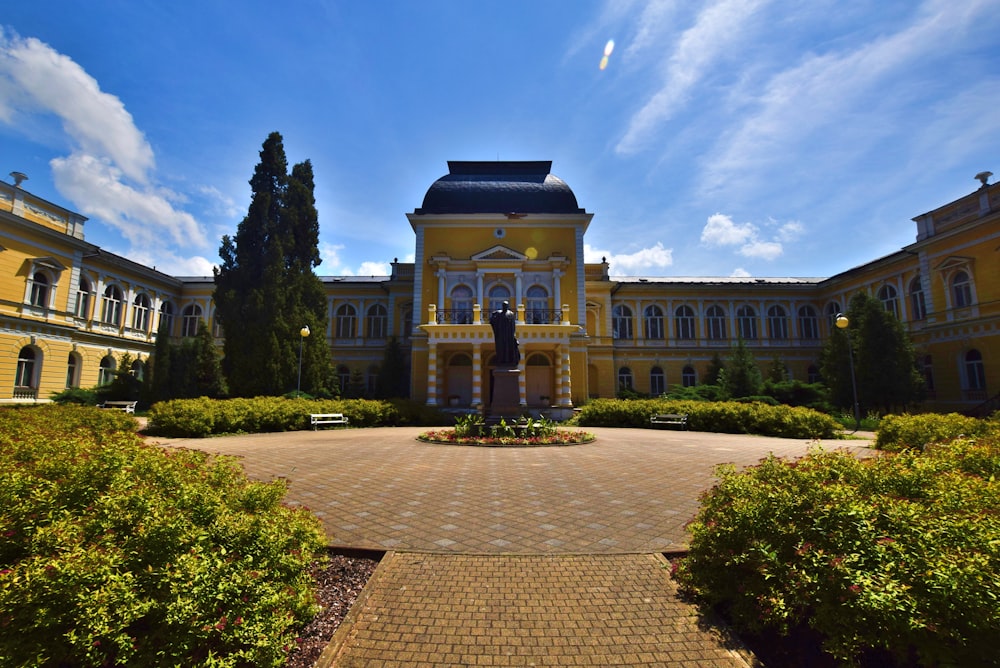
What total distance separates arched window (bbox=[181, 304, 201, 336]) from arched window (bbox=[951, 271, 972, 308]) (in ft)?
160

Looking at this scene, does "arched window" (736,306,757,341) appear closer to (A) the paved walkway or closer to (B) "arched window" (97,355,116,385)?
(A) the paved walkway

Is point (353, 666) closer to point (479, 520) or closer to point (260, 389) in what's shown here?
point (479, 520)

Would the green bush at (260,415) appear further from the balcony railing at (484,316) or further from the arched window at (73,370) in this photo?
the arched window at (73,370)

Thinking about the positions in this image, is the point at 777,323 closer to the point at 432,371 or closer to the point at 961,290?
the point at 961,290

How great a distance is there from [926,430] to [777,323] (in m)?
30.1

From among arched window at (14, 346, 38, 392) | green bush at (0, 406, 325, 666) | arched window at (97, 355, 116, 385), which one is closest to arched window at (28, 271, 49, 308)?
arched window at (14, 346, 38, 392)

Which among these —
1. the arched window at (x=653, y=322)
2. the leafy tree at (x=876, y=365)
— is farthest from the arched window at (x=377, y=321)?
the leafy tree at (x=876, y=365)

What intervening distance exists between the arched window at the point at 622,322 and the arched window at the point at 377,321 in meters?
17.8

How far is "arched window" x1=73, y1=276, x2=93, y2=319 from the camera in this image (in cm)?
2575

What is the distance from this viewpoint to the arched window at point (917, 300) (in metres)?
26.2

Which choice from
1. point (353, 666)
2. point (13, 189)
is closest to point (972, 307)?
point (353, 666)

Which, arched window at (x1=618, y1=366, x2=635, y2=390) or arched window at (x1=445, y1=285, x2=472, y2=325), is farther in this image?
arched window at (x1=618, y1=366, x2=635, y2=390)

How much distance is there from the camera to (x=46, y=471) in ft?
11.3

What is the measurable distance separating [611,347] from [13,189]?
34769 millimetres
